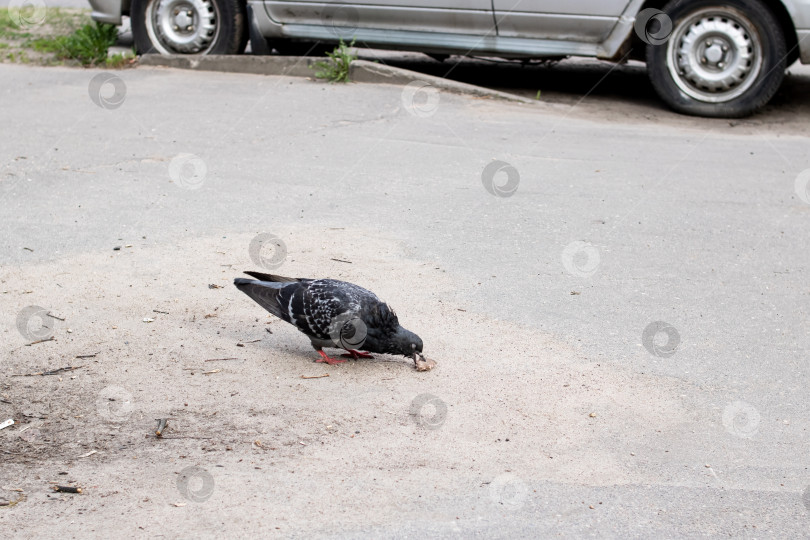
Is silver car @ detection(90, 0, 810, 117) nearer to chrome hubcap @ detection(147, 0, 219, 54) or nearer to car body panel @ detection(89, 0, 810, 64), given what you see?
car body panel @ detection(89, 0, 810, 64)

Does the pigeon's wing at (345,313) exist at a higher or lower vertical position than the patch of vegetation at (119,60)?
lower

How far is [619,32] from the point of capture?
32.4ft

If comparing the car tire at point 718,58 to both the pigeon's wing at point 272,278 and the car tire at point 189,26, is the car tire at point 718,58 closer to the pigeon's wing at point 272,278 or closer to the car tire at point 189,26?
the car tire at point 189,26

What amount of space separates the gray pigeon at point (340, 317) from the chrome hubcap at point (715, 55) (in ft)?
20.8

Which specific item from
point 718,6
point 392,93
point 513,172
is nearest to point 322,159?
point 513,172

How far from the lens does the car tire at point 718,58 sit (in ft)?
31.6

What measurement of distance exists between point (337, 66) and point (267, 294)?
20.6 feet

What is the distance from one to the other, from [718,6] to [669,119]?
1244 millimetres

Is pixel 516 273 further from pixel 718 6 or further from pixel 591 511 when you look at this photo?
pixel 718 6

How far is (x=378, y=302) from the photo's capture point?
4.91 m

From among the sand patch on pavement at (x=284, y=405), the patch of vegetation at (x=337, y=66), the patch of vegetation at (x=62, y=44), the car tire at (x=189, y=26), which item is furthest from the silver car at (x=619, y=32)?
the sand patch on pavement at (x=284, y=405)

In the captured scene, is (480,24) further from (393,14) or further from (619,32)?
(619,32)

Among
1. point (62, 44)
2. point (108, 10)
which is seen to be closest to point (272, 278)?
point (108, 10)

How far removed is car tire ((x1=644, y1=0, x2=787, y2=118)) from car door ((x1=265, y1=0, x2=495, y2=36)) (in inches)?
74.5
